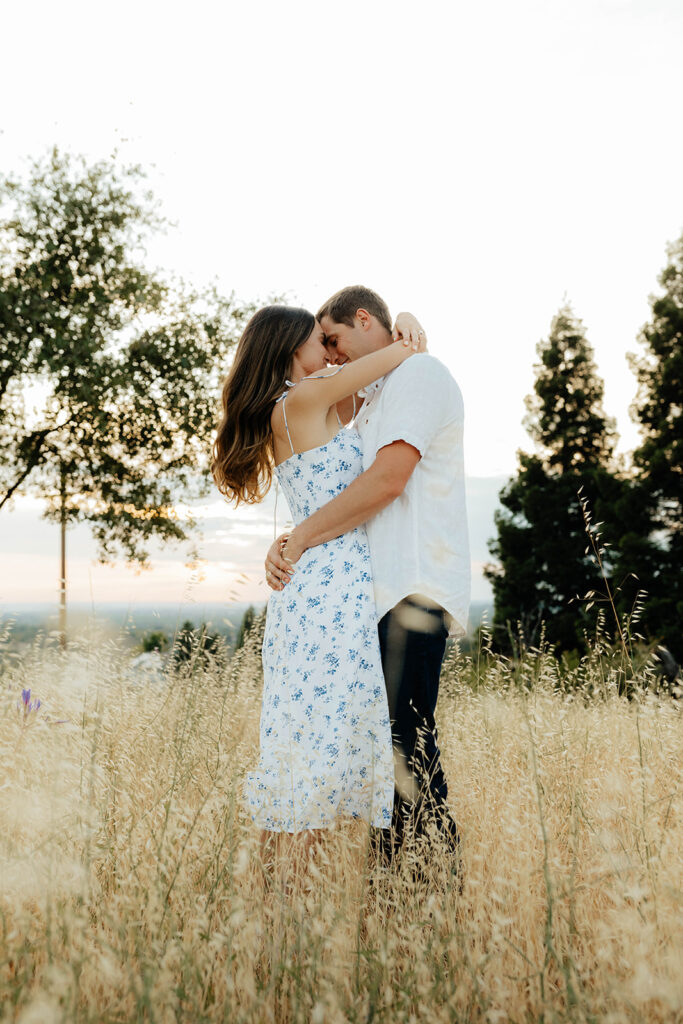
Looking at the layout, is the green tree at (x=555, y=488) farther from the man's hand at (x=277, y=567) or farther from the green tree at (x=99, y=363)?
the man's hand at (x=277, y=567)

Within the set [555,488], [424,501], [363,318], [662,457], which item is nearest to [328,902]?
[424,501]

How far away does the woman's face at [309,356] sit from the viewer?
2.90 meters

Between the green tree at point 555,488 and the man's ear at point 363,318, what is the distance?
16219 millimetres

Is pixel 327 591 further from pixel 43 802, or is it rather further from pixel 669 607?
pixel 669 607

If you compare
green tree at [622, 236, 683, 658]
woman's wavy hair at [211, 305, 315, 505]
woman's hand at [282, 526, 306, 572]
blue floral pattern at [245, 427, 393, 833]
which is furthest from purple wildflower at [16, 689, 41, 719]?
green tree at [622, 236, 683, 658]

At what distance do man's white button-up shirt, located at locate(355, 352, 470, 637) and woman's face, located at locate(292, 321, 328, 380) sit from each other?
31 cm

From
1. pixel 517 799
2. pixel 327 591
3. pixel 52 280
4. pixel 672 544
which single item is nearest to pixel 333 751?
pixel 327 591

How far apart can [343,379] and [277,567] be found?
0.69m

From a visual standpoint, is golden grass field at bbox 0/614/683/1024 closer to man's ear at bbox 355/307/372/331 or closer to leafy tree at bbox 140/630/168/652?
man's ear at bbox 355/307/372/331

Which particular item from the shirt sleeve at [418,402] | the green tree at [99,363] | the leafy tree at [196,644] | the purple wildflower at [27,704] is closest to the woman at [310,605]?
the shirt sleeve at [418,402]

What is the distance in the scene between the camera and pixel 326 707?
253cm

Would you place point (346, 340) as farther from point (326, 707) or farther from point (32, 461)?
point (32, 461)

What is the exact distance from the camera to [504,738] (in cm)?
419

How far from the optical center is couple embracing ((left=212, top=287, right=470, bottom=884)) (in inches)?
99.2
